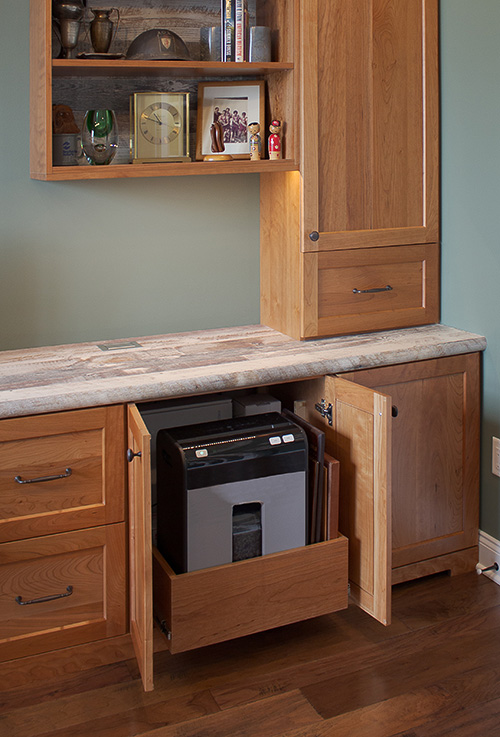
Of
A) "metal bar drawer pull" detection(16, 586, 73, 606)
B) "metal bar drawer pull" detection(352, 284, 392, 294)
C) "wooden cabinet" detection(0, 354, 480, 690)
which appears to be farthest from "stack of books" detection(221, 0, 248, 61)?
"metal bar drawer pull" detection(16, 586, 73, 606)

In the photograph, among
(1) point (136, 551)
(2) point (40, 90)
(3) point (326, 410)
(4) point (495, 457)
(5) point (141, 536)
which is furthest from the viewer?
(4) point (495, 457)

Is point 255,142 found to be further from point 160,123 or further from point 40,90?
point 40,90

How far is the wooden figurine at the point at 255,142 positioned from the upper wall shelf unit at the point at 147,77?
1.5 inches

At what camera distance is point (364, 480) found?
2094 mm

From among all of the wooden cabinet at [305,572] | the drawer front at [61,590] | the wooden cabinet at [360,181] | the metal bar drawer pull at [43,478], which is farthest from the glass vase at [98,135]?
the drawer front at [61,590]

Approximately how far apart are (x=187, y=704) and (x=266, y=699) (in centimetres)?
20

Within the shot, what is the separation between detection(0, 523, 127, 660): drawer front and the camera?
1948 millimetres

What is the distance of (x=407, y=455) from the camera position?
2379 millimetres

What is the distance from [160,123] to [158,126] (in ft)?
0.04

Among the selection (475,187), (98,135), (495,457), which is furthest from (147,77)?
(495,457)

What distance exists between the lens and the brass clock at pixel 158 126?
2256 millimetres

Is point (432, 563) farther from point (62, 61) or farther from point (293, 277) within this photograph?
point (62, 61)

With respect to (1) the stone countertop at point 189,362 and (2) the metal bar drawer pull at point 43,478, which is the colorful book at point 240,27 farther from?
(2) the metal bar drawer pull at point 43,478

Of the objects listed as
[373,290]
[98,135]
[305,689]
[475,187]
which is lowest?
[305,689]
